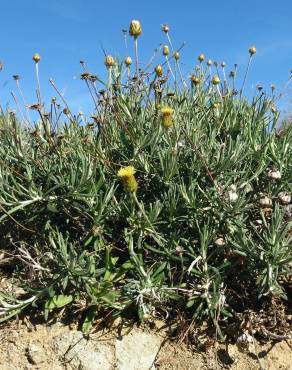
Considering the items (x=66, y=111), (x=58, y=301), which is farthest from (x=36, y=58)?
(x=58, y=301)

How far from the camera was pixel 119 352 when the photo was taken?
2711 millimetres

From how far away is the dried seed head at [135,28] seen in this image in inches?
132

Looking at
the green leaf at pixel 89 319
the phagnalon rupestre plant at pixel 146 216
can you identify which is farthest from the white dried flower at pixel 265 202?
the green leaf at pixel 89 319

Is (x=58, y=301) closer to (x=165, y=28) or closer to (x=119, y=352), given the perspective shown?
(x=119, y=352)

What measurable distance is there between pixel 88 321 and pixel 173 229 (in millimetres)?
720

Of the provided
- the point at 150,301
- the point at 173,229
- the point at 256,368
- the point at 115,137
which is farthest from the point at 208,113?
the point at 256,368

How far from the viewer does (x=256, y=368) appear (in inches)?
105

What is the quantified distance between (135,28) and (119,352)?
2049 millimetres

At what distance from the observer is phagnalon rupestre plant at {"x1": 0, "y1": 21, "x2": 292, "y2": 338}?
2701mm

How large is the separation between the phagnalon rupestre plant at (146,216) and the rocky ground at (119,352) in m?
0.15

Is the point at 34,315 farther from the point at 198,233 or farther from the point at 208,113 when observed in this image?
the point at 208,113

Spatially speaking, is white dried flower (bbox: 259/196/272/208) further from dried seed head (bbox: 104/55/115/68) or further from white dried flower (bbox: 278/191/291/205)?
dried seed head (bbox: 104/55/115/68)

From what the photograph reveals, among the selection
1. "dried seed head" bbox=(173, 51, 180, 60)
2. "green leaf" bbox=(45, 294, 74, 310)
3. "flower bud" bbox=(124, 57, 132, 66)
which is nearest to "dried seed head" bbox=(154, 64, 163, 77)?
"flower bud" bbox=(124, 57, 132, 66)

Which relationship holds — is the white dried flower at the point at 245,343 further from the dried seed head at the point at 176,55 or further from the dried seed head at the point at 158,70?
the dried seed head at the point at 176,55
